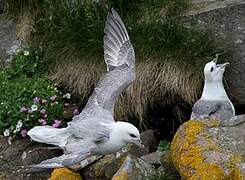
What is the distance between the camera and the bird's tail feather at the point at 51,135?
14.5ft

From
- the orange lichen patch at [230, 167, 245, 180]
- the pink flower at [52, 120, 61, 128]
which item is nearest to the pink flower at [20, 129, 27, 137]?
the pink flower at [52, 120, 61, 128]

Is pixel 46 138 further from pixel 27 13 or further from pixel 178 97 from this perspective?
pixel 27 13

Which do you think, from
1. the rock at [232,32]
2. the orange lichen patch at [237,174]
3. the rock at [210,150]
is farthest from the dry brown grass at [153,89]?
the orange lichen patch at [237,174]

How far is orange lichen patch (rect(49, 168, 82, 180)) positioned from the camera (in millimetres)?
4680

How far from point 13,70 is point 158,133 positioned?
1.41 meters

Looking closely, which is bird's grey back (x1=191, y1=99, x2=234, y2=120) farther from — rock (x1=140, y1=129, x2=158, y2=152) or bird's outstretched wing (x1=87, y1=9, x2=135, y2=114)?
rock (x1=140, y1=129, x2=158, y2=152)

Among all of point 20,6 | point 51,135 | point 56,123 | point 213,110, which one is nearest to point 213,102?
point 213,110

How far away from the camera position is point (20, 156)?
17.2ft

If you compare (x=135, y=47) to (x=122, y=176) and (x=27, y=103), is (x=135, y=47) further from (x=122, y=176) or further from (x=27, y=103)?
(x=122, y=176)

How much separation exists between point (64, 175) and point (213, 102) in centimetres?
115

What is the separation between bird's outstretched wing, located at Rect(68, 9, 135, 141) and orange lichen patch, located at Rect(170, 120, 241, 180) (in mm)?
491

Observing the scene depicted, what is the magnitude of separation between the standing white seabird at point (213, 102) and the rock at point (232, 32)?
656 millimetres

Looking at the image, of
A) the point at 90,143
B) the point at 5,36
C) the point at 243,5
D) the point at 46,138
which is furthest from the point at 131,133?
the point at 5,36

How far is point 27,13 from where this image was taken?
639 cm
